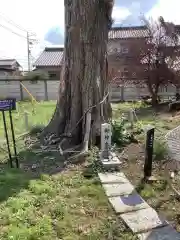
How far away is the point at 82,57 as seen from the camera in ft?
20.9

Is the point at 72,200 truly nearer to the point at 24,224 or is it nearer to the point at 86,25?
the point at 24,224

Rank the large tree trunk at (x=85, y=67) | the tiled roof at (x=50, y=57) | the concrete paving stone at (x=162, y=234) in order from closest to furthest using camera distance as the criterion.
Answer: the concrete paving stone at (x=162, y=234) → the large tree trunk at (x=85, y=67) → the tiled roof at (x=50, y=57)

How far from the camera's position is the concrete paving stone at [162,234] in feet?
10.2

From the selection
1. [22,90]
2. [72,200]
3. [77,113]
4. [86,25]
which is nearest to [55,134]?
[77,113]

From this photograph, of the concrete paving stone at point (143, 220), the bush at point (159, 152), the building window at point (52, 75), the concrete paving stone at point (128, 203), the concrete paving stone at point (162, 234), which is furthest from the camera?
the building window at point (52, 75)

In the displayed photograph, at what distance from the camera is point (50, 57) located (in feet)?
85.7

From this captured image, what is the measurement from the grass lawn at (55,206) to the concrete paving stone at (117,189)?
0.11 meters

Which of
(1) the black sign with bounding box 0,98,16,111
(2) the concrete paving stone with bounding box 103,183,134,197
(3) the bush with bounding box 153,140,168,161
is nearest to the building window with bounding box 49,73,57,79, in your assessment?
(3) the bush with bounding box 153,140,168,161

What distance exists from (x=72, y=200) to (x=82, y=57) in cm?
336

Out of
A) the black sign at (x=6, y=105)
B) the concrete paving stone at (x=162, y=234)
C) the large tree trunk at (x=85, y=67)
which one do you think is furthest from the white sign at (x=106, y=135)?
the concrete paving stone at (x=162, y=234)

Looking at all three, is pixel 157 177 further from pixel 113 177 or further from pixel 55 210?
pixel 55 210

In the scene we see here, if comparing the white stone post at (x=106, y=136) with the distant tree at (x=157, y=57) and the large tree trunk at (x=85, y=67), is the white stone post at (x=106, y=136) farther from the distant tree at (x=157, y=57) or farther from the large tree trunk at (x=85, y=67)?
the distant tree at (x=157, y=57)

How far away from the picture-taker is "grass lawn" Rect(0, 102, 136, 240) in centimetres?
315

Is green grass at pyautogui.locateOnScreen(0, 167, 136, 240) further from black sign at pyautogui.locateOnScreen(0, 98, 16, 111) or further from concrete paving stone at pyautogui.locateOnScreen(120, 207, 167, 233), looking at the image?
black sign at pyautogui.locateOnScreen(0, 98, 16, 111)
